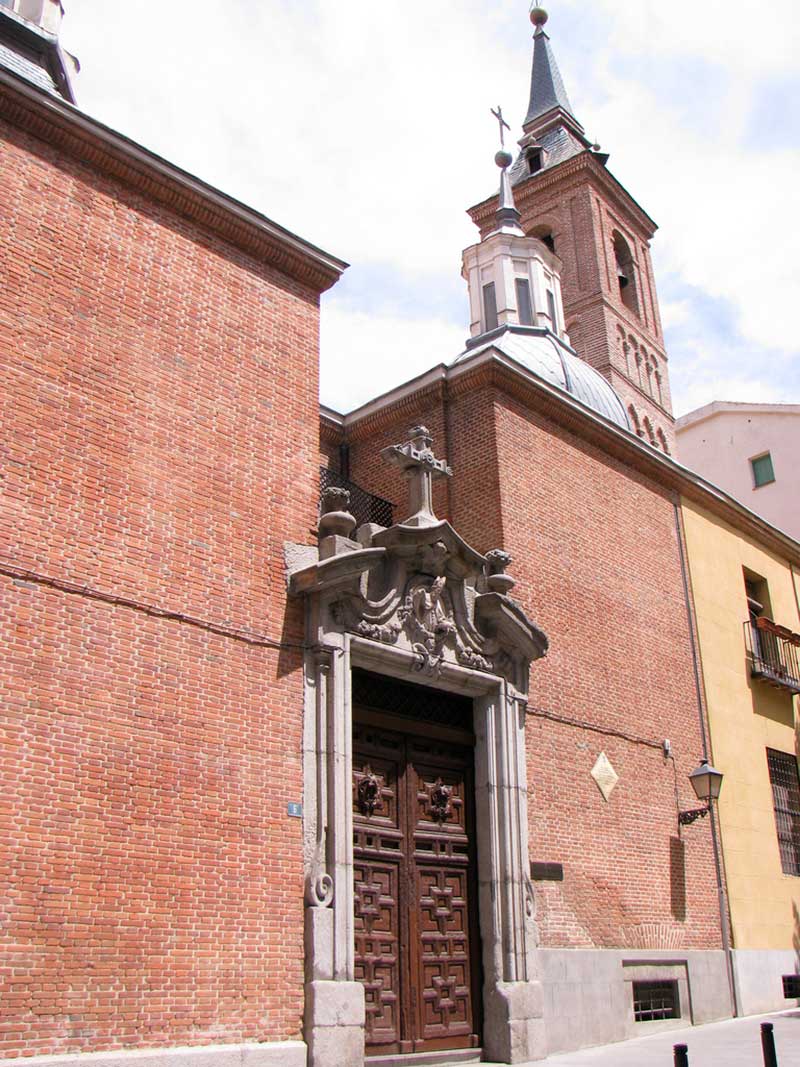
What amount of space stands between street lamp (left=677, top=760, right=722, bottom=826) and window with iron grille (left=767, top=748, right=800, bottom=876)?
348 centimetres

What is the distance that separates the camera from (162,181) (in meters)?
11.5

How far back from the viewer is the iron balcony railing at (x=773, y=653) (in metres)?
19.2

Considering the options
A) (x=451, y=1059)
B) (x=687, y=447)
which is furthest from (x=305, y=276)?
(x=687, y=447)

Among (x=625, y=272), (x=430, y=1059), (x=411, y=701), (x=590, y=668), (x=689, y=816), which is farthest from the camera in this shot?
(x=625, y=272)

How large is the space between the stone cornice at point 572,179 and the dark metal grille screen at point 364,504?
23.8 meters

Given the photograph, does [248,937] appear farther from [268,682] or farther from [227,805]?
[268,682]

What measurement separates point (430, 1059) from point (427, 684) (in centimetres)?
377

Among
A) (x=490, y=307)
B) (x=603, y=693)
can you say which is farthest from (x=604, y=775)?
(x=490, y=307)

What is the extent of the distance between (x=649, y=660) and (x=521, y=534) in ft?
10.6

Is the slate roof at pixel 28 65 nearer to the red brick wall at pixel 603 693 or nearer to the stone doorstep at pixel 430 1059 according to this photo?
the red brick wall at pixel 603 693

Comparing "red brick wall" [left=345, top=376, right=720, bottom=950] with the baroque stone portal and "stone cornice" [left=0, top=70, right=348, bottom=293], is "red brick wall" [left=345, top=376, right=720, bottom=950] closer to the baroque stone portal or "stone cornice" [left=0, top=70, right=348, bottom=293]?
the baroque stone portal

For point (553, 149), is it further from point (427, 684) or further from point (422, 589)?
point (427, 684)

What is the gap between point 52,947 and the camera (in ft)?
27.4

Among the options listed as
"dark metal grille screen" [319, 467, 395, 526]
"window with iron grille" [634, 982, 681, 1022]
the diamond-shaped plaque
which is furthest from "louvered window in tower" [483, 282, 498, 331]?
"window with iron grille" [634, 982, 681, 1022]
